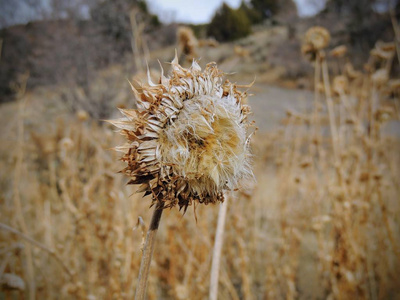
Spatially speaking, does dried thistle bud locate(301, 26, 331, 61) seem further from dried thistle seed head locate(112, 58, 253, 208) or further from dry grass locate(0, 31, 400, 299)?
dried thistle seed head locate(112, 58, 253, 208)

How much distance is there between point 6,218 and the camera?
255cm

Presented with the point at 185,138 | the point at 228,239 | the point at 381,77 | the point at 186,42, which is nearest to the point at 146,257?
the point at 185,138

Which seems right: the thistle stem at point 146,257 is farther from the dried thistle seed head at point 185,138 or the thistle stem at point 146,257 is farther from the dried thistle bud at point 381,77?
the dried thistle bud at point 381,77

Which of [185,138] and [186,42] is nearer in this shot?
[185,138]

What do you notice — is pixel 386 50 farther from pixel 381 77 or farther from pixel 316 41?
pixel 316 41

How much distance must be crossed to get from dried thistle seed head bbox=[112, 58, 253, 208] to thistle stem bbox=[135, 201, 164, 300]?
1.8 inches

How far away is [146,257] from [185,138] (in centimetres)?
32

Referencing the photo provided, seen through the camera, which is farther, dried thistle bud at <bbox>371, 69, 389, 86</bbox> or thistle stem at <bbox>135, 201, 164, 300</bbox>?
dried thistle bud at <bbox>371, 69, 389, 86</bbox>

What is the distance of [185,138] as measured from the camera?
0.81 metres

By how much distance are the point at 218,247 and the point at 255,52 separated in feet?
68.3

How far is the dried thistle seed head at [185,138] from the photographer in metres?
0.76

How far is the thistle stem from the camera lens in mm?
666

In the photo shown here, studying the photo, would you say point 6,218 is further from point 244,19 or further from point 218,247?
point 244,19

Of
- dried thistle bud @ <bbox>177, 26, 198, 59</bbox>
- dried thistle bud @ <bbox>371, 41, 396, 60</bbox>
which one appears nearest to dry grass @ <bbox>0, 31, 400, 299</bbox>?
dried thistle bud @ <bbox>371, 41, 396, 60</bbox>
